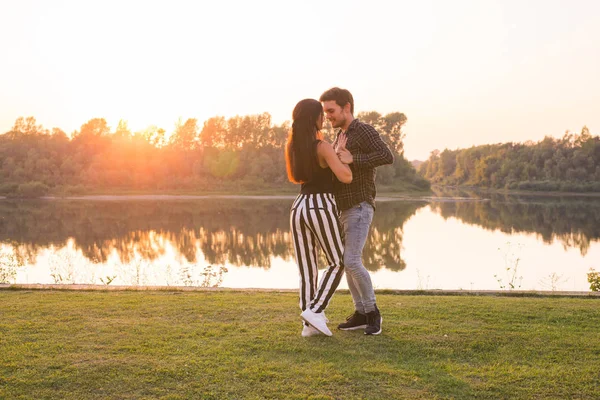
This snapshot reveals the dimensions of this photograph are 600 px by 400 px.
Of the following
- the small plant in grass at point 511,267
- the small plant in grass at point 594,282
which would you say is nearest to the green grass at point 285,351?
the small plant in grass at point 594,282

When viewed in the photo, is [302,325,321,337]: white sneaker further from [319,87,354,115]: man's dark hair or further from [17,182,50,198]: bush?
[17,182,50,198]: bush

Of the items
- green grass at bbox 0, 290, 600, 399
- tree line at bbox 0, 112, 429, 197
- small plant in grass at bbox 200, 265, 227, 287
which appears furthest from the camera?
tree line at bbox 0, 112, 429, 197

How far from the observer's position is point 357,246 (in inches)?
163

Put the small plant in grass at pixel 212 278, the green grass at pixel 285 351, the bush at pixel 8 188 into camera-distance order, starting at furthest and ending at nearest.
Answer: the bush at pixel 8 188 → the small plant in grass at pixel 212 278 → the green grass at pixel 285 351

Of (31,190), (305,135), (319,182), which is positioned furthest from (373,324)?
(31,190)

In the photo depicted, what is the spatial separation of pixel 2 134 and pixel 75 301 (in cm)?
6852

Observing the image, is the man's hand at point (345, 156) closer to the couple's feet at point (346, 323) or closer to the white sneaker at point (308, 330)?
the couple's feet at point (346, 323)

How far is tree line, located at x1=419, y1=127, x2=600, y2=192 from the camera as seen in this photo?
71938 millimetres

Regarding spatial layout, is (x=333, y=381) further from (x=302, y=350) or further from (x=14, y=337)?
(x=14, y=337)

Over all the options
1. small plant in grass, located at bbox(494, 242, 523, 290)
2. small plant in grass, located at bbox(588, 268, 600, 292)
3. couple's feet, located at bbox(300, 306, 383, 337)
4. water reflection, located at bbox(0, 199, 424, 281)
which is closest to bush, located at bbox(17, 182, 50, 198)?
water reflection, located at bbox(0, 199, 424, 281)

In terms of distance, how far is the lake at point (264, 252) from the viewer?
37.7 ft

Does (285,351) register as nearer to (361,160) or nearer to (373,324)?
(373,324)

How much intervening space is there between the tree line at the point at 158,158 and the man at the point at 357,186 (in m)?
53.0

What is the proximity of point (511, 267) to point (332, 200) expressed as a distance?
1095cm
